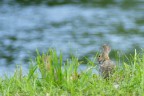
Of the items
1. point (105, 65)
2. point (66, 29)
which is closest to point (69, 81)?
point (105, 65)

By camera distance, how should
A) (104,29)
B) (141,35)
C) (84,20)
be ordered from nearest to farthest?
(141,35)
(104,29)
(84,20)

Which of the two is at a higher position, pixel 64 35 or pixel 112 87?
pixel 112 87

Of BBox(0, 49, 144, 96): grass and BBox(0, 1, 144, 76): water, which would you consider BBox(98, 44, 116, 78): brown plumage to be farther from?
BBox(0, 1, 144, 76): water

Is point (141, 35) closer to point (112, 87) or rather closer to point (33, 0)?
point (33, 0)

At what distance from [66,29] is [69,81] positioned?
849 cm

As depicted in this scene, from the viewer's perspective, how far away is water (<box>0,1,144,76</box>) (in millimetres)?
10828

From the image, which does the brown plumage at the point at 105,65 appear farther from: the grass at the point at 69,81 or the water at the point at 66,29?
the water at the point at 66,29

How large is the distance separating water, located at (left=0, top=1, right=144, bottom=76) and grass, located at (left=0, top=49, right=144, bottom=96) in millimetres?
4651

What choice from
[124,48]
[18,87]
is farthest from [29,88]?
[124,48]

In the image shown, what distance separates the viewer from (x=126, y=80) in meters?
4.58

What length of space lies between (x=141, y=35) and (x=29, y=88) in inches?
306

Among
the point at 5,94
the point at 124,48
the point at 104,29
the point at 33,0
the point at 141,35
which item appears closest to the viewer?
the point at 5,94

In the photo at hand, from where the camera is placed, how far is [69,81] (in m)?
4.55

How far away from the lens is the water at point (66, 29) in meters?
10.8
